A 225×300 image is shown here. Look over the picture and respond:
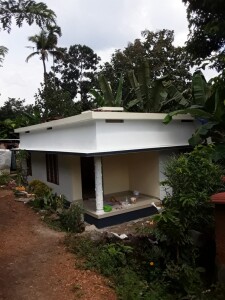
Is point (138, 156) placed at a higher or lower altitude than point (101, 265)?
higher

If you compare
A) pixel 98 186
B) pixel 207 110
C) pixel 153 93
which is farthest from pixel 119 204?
pixel 153 93

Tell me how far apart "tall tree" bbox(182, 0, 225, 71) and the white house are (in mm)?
4086

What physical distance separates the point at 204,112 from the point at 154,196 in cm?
363

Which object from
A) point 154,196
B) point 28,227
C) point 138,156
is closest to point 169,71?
point 138,156

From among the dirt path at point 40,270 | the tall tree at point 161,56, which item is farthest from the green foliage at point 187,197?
the tall tree at point 161,56

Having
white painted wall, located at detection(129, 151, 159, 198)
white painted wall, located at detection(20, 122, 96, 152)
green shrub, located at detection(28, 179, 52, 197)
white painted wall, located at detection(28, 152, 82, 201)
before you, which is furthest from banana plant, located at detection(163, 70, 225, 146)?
green shrub, located at detection(28, 179, 52, 197)

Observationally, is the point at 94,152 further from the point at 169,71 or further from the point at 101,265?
the point at 169,71

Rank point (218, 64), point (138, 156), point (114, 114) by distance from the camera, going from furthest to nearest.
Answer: point (218, 64) → point (138, 156) → point (114, 114)

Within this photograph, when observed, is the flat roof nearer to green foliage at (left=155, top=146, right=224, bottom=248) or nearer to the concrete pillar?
the concrete pillar

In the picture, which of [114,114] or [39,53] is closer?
[114,114]

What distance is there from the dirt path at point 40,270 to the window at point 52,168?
3568mm

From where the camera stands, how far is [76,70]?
4066 cm

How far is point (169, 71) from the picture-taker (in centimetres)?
2080

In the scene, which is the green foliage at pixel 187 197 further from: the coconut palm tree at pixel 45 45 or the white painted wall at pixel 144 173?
the coconut palm tree at pixel 45 45
